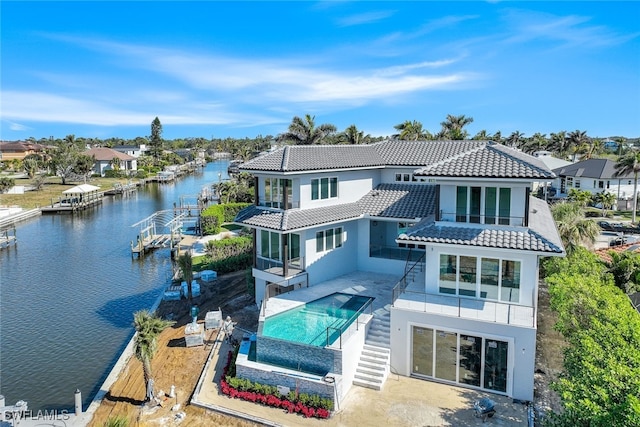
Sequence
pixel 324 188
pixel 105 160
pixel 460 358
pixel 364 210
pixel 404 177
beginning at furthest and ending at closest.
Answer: pixel 105 160 → pixel 404 177 → pixel 364 210 → pixel 324 188 → pixel 460 358

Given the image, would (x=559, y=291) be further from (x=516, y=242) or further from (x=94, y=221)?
(x=94, y=221)

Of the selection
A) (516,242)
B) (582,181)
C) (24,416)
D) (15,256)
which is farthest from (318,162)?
(582,181)

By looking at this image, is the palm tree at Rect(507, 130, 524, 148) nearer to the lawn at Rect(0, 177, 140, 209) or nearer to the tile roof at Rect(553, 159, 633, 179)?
the tile roof at Rect(553, 159, 633, 179)

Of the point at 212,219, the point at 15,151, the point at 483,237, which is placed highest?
the point at 15,151

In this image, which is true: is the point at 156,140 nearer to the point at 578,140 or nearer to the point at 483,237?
the point at 578,140

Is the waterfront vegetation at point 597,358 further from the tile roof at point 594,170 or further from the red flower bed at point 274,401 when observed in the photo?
the tile roof at point 594,170

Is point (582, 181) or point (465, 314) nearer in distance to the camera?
point (465, 314)

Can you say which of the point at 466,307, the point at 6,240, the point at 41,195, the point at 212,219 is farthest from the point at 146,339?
the point at 41,195

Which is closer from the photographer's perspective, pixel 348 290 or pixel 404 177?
pixel 348 290
